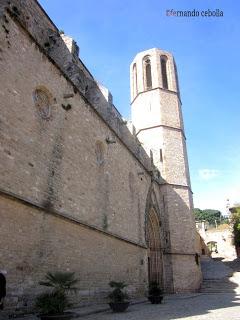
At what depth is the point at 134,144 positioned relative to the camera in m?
19.1

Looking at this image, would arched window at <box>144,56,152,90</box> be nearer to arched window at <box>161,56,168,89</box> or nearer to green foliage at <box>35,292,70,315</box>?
arched window at <box>161,56,168,89</box>

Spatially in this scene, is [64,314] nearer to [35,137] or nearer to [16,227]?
[16,227]

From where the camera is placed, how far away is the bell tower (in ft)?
63.7

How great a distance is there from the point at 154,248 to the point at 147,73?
1290cm

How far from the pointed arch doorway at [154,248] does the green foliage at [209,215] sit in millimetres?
56511

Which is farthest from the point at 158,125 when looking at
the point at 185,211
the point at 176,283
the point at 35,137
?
the point at 35,137

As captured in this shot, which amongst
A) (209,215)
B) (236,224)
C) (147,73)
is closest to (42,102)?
(147,73)

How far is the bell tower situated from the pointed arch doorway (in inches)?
25.7

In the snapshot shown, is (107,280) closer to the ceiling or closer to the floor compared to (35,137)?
→ closer to the floor

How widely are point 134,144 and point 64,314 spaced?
1336 centimetres

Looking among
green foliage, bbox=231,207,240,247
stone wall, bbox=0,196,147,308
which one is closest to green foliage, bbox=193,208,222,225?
green foliage, bbox=231,207,240,247

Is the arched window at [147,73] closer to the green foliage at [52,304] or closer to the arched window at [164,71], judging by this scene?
the arched window at [164,71]

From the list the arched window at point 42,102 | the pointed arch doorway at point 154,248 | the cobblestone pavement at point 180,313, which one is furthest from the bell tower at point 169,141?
the arched window at point 42,102

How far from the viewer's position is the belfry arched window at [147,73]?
2438 centimetres
